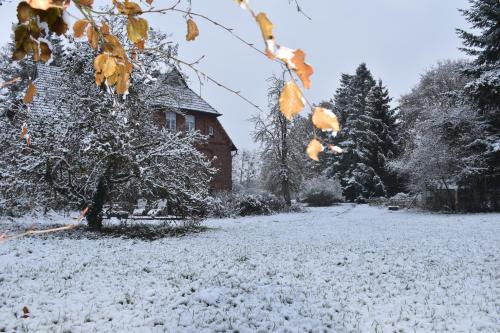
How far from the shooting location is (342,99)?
4694 centimetres

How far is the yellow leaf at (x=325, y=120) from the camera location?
35.1 inches

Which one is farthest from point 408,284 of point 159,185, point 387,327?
point 159,185

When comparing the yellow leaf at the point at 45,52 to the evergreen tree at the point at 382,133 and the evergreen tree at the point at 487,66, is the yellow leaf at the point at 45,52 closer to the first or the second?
the evergreen tree at the point at 487,66

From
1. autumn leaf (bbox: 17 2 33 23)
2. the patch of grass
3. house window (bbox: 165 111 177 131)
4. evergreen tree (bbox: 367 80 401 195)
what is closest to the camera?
autumn leaf (bbox: 17 2 33 23)

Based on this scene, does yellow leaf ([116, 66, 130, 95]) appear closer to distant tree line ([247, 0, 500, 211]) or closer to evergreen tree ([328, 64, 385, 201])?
distant tree line ([247, 0, 500, 211])

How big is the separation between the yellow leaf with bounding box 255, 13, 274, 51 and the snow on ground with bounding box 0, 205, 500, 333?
441 centimetres

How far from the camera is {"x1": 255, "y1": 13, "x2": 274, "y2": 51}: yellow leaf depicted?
2.63 ft

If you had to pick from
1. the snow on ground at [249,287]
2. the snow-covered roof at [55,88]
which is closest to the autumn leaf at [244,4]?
the snow on ground at [249,287]

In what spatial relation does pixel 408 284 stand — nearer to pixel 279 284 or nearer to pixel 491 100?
pixel 279 284

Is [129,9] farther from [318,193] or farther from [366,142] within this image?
[366,142]

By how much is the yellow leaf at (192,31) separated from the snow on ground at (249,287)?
3.94 meters

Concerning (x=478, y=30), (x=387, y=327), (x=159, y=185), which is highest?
(x=478, y=30)

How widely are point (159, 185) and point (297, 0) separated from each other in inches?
437

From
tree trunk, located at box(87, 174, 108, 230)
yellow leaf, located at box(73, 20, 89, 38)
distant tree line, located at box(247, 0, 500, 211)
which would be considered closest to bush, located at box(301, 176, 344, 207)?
distant tree line, located at box(247, 0, 500, 211)
